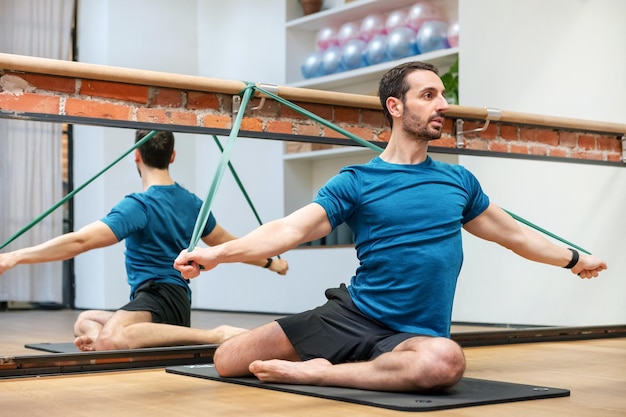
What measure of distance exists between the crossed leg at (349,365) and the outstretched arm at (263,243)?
13.8 inches

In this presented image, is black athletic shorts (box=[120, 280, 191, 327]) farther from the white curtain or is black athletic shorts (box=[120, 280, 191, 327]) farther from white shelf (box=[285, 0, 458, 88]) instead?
the white curtain

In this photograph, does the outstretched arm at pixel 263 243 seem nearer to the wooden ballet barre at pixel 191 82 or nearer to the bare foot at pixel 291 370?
the bare foot at pixel 291 370

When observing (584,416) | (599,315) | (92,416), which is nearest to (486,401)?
(584,416)

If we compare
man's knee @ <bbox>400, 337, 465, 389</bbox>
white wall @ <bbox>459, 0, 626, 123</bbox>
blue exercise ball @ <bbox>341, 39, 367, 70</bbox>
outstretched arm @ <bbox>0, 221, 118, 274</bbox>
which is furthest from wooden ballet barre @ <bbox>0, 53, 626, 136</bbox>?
blue exercise ball @ <bbox>341, 39, 367, 70</bbox>

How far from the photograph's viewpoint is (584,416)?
6.81ft

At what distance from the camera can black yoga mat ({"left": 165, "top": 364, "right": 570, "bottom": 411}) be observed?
7.16 feet

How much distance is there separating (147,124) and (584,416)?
5.68 ft

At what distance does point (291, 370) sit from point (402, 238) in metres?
0.46

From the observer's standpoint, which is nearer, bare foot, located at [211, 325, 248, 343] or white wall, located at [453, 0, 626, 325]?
bare foot, located at [211, 325, 248, 343]

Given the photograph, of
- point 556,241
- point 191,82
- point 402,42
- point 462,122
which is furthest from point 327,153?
point 191,82

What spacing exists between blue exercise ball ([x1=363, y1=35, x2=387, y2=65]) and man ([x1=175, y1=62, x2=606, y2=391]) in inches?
136

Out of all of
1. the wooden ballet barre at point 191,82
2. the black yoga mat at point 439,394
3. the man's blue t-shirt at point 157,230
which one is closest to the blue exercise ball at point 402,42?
the wooden ballet barre at point 191,82

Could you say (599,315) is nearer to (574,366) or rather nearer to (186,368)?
(574,366)

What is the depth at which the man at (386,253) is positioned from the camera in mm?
2469
